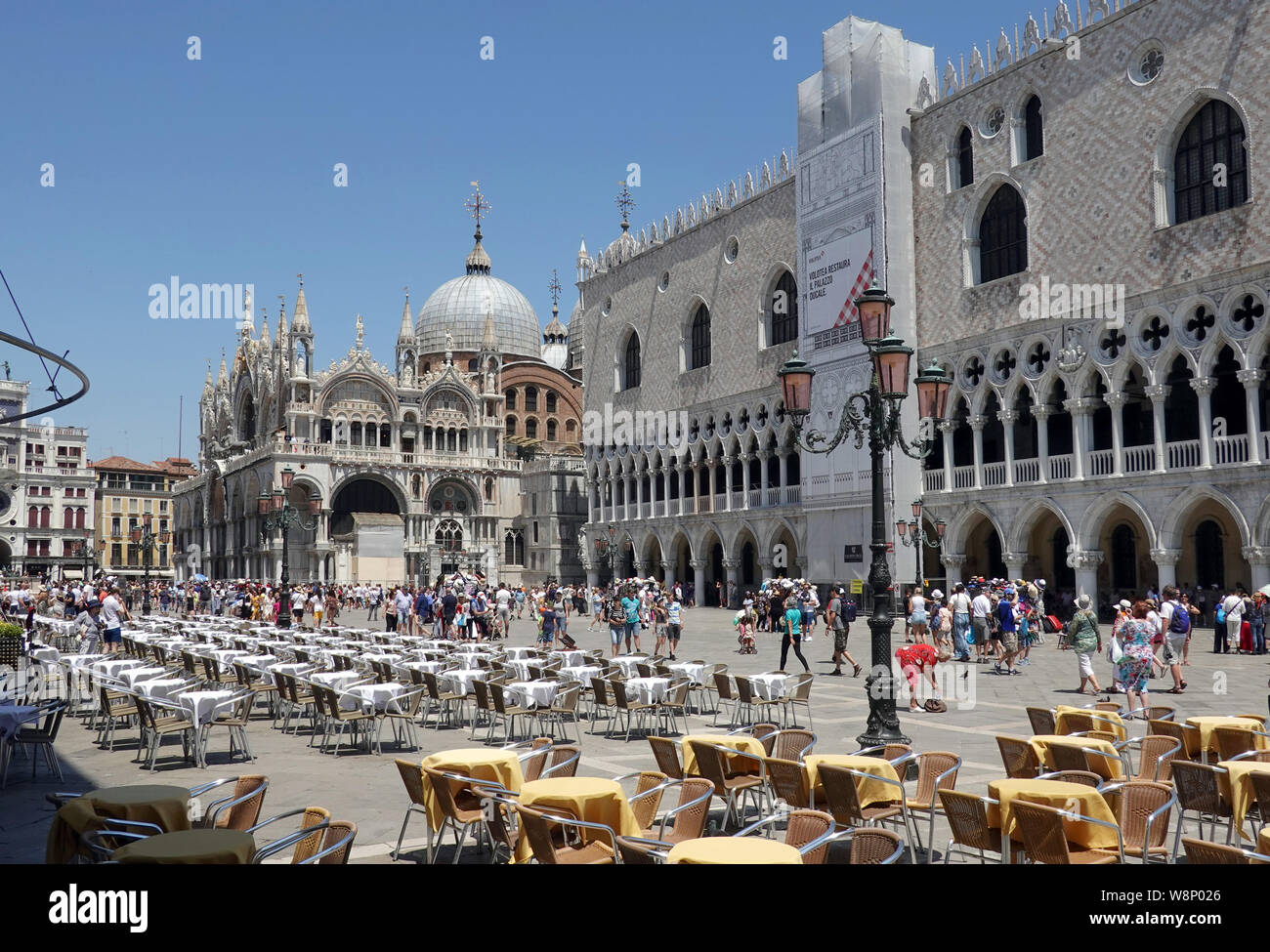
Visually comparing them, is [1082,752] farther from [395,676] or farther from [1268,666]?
[1268,666]

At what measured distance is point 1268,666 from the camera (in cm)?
1722

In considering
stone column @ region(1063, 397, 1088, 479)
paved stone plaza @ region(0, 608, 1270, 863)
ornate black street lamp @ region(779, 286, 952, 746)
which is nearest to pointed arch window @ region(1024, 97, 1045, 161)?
stone column @ region(1063, 397, 1088, 479)

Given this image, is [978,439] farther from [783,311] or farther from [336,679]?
[336,679]

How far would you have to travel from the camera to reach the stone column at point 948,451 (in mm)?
30109

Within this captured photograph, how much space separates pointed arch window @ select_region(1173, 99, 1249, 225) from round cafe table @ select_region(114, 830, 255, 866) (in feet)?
81.5

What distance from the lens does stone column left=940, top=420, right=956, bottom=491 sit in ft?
98.8

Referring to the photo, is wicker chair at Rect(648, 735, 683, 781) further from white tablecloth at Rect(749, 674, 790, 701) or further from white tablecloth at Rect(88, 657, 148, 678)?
white tablecloth at Rect(88, 657, 148, 678)

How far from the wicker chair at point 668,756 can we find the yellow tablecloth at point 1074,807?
2345 mm

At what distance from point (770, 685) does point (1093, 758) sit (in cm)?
488

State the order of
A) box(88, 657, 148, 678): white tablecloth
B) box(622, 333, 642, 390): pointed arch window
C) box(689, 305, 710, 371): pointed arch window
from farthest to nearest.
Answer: box(622, 333, 642, 390): pointed arch window → box(689, 305, 710, 371): pointed arch window → box(88, 657, 148, 678): white tablecloth

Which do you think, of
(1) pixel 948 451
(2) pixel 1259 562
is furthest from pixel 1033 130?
(2) pixel 1259 562

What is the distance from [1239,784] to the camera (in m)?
6.41

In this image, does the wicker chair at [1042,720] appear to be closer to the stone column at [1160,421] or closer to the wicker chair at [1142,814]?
the wicker chair at [1142,814]

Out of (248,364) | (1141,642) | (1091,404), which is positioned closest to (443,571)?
(248,364)
